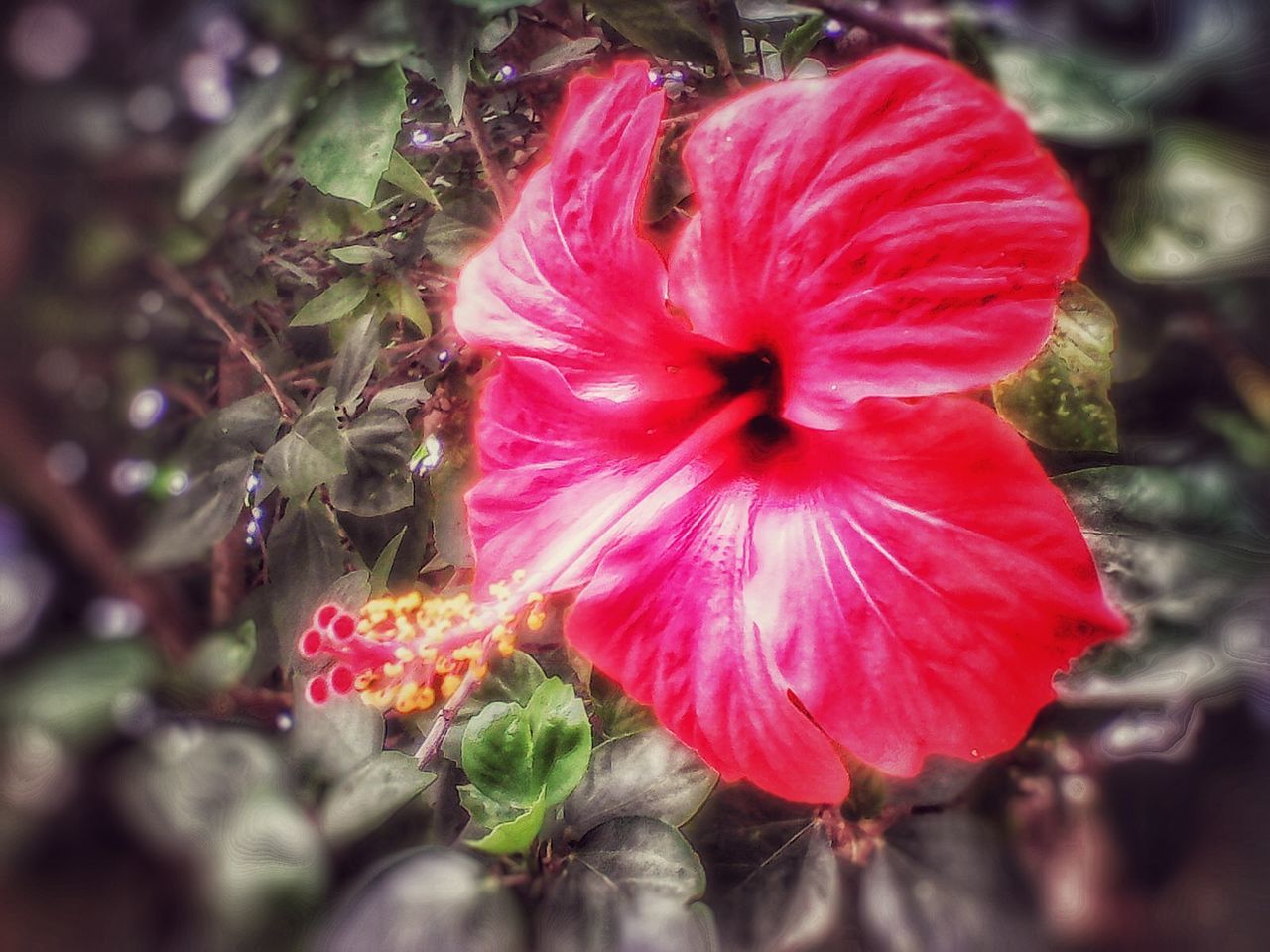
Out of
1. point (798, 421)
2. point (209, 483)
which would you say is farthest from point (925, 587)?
point (209, 483)

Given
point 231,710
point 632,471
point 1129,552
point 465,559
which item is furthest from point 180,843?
Answer: point 1129,552

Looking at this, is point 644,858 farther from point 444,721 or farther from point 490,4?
point 490,4

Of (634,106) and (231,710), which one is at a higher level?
(634,106)

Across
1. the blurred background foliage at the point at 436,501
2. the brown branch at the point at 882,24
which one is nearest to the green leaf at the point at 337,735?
the blurred background foliage at the point at 436,501

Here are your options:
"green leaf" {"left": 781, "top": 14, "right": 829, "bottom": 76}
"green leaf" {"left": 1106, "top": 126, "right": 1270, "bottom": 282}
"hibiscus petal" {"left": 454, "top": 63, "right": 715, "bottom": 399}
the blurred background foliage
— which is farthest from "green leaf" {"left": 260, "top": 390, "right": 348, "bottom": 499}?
"green leaf" {"left": 1106, "top": 126, "right": 1270, "bottom": 282}

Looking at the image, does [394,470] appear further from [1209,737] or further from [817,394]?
[1209,737]

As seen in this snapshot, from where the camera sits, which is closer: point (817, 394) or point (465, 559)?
point (817, 394)

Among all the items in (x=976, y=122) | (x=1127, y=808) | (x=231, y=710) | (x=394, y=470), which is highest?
(x=976, y=122)
